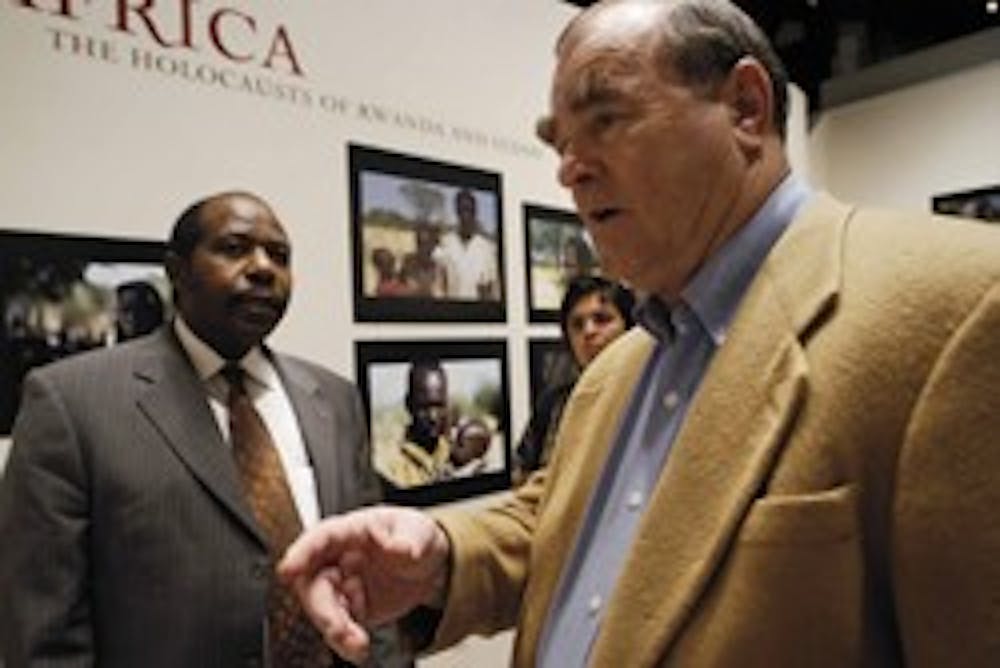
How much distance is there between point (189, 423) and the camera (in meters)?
1.96

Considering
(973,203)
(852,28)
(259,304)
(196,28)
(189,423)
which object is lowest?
(189,423)

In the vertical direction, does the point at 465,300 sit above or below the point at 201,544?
above

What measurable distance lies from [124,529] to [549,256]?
7.59ft

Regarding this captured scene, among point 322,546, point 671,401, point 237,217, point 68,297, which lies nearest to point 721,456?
point 671,401

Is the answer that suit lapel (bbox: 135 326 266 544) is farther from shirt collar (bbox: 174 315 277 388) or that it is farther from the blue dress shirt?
the blue dress shirt

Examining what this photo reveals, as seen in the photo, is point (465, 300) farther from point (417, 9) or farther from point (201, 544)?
point (201, 544)

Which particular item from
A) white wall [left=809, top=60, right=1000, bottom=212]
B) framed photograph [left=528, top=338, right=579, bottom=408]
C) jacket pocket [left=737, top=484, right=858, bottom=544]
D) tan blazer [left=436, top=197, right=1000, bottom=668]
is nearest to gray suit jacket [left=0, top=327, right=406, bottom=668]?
tan blazer [left=436, top=197, right=1000, bottom=668]

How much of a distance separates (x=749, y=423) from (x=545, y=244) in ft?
9.74

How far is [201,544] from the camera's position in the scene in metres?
1.88

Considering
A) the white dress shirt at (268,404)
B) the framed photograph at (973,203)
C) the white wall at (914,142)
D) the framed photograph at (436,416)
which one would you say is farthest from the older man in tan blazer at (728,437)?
the framed photograph at (973,203)

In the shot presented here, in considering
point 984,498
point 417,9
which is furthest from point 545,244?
point 984,498

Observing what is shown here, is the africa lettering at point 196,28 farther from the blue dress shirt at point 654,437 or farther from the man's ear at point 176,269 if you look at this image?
the blue dress shirt at point 654,437

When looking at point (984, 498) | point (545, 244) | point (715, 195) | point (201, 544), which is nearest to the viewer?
point (984, 498)

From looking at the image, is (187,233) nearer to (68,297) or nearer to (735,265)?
(68,297)
